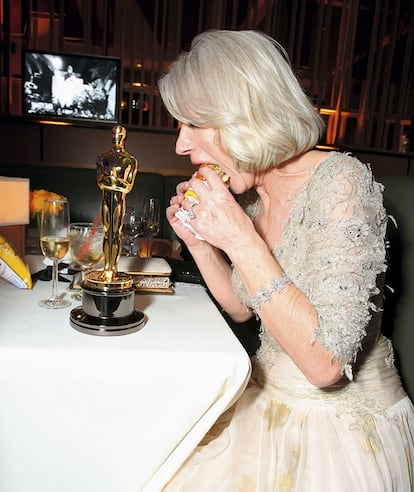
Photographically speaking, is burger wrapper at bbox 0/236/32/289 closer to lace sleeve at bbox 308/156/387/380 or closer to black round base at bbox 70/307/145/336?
black round base at bbox 70/307/145/336

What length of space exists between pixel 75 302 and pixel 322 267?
51 centimetres

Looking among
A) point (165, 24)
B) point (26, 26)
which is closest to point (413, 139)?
point (165, 24)

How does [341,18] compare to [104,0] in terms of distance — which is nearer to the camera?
[104,0]

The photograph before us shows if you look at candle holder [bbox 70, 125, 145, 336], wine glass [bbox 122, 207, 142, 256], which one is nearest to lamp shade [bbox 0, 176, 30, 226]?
wine glass [bbox 122, 207, 142, 256]

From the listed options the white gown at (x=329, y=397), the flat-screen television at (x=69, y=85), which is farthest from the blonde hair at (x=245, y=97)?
the flat-screen television at (x=69, y=85)

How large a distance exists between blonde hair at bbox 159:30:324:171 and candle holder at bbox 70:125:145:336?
0.22 m

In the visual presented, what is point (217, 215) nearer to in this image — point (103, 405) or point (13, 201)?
point (103, 405)

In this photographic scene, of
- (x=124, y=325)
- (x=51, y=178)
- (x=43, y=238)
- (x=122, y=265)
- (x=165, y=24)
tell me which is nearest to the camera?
(x=124, y=325)

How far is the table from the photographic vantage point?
2.27ft

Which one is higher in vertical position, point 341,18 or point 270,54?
point 341,18

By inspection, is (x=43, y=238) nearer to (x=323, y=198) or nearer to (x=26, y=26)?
(x=323, y=198)

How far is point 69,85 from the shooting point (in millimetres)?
3555

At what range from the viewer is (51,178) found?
3.23 meters

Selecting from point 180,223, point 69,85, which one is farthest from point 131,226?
point 69,85
